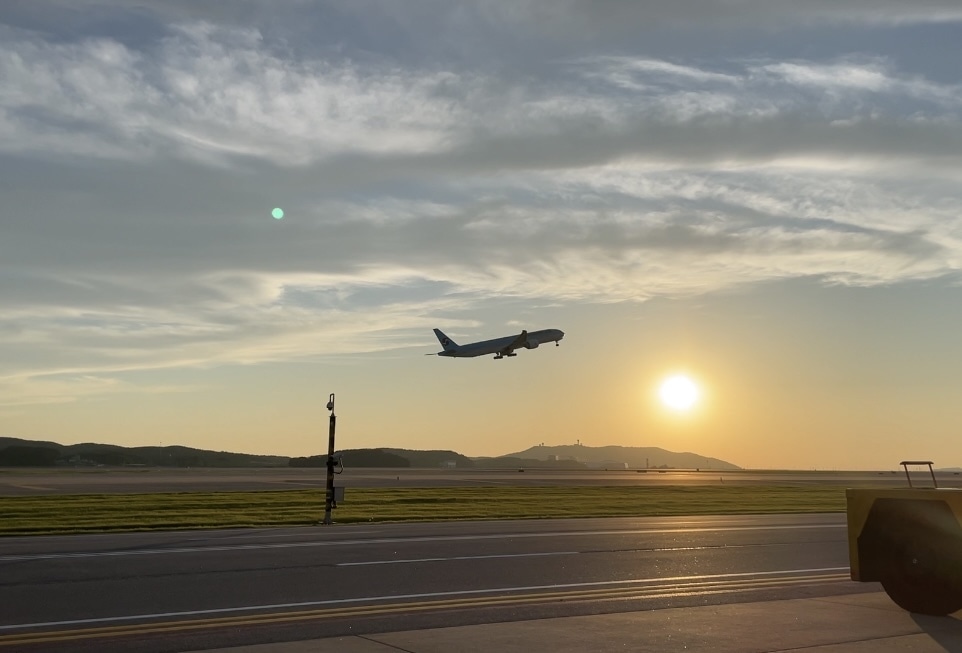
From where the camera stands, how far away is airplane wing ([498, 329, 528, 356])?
91938 millimetres

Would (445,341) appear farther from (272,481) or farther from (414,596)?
(414,596)

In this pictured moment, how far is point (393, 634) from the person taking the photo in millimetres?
10930

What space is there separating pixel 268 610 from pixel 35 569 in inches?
228

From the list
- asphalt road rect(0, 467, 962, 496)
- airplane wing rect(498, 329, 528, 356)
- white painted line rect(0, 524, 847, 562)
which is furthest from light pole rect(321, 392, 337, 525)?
airplane wing rect(498, 329, 528, 356)

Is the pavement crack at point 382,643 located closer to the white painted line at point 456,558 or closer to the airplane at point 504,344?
the white painted line at point 456,558

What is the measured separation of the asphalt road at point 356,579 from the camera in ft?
37.8

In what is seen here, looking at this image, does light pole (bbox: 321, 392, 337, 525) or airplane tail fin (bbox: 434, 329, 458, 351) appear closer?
light pole (bbox: 321, 392, 337, 525)

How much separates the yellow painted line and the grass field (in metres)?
15.1

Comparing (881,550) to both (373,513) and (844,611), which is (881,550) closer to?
(844,611)

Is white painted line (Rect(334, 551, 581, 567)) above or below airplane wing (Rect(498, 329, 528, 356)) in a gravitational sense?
below

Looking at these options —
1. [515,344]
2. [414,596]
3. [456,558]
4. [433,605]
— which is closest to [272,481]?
[515,344]

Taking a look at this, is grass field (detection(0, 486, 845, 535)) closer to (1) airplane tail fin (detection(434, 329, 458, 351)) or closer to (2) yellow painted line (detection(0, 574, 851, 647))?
(2) yellow painted line (detection(0, 574, 851, 647))

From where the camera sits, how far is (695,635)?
11070 millimetres

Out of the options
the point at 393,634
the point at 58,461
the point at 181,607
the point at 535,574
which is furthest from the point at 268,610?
the point at 58,461
